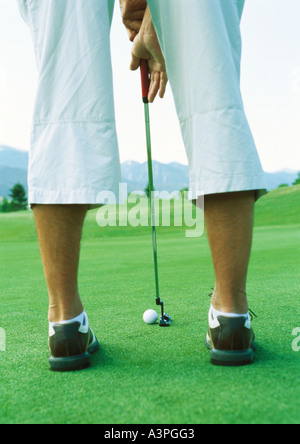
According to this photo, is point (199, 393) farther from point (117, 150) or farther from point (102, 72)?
point (102, 72)

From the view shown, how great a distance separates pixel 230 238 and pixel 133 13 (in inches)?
31.6

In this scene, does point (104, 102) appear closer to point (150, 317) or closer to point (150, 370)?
point (150, 370)

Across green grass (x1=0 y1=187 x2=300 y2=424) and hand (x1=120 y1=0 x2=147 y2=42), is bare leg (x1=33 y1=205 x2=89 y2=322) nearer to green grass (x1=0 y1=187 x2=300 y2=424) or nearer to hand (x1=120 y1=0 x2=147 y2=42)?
green grass (x1=0 y1=187 x2=300 y2=424)

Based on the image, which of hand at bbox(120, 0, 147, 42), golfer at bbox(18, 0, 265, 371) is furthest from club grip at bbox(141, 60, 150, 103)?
golfer at bbox(18, 0, 265, 371)

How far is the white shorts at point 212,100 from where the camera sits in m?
1.12

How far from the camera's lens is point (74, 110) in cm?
115

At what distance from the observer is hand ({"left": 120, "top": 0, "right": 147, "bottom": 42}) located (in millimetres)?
1386

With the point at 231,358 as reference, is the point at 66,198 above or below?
above

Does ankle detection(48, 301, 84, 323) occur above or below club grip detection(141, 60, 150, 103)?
below

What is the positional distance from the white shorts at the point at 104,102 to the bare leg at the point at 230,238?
2.3 inches

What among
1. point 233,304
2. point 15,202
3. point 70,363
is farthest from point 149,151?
point 15,202

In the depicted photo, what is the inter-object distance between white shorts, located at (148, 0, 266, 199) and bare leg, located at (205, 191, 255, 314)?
6 cm
